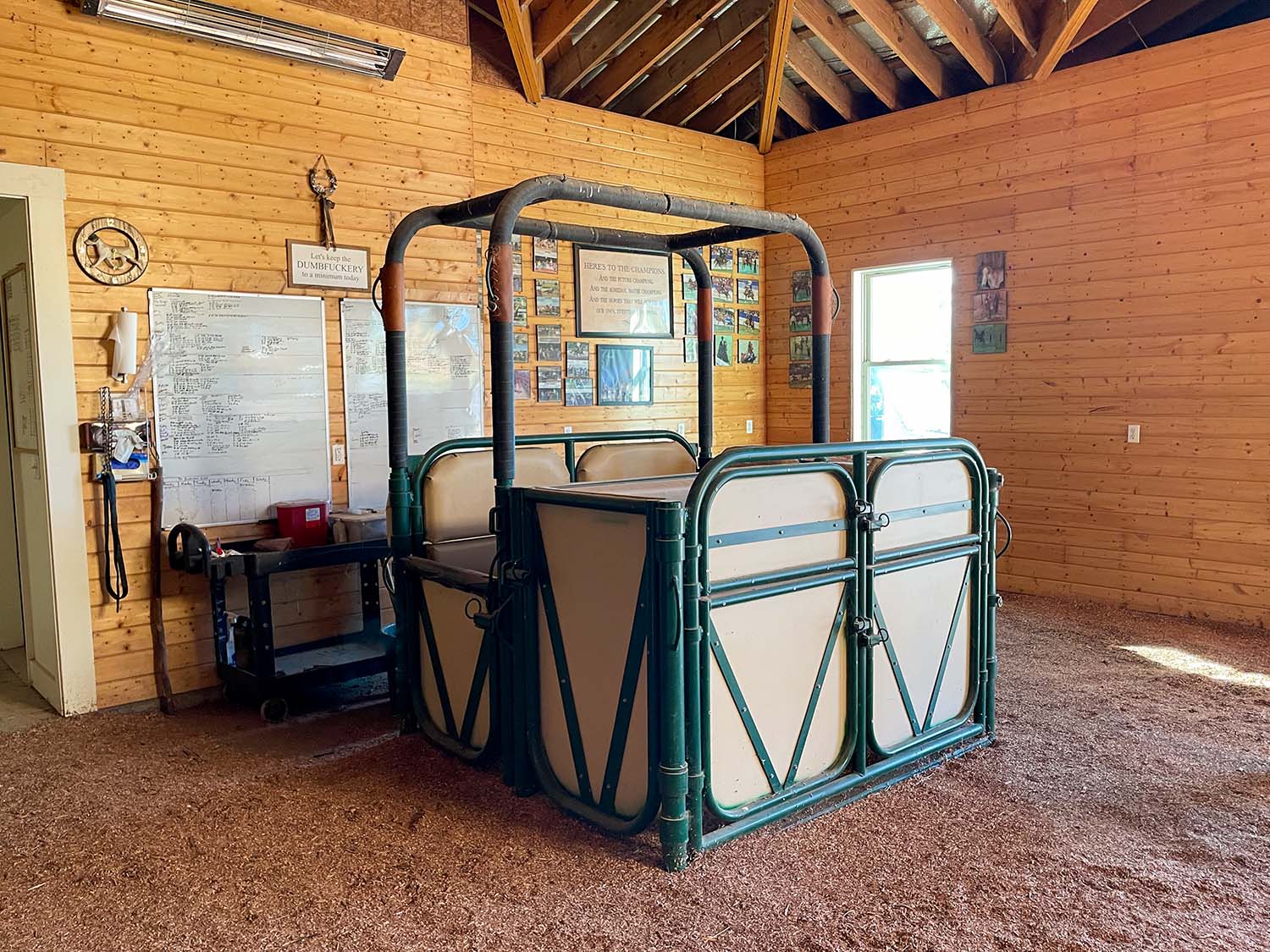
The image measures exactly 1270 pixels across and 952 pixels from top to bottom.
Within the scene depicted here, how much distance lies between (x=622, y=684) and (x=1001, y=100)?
5268 mm

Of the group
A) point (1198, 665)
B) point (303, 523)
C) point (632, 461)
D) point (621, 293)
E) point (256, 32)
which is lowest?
point (1198, 665)

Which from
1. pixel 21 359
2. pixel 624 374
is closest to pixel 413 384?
pixel 21 359

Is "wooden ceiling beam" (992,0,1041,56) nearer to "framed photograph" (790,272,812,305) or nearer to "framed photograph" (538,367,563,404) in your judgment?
"framed photograph" (790,272,812,305)

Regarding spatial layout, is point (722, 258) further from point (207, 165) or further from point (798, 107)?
point (207, 165)

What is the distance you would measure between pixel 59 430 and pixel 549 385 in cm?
312

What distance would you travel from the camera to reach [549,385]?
6.43 metres

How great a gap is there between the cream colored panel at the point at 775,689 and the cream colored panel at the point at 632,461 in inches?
55.1

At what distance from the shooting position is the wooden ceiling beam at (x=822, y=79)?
6535 mm

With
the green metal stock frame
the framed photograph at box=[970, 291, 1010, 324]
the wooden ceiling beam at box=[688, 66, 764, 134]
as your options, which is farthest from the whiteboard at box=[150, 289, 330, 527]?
the framed photograph at box=[970, 291, 1010, 324]

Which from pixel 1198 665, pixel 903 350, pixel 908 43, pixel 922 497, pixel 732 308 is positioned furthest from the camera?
pixel 732 308

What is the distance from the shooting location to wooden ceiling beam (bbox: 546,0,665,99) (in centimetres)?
576

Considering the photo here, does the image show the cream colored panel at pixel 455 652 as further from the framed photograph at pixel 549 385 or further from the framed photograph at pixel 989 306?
the framed photograph at pixel 989 306

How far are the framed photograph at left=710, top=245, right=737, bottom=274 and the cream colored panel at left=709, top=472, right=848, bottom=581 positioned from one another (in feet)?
15.3

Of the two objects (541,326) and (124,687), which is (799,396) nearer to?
(541,326)
